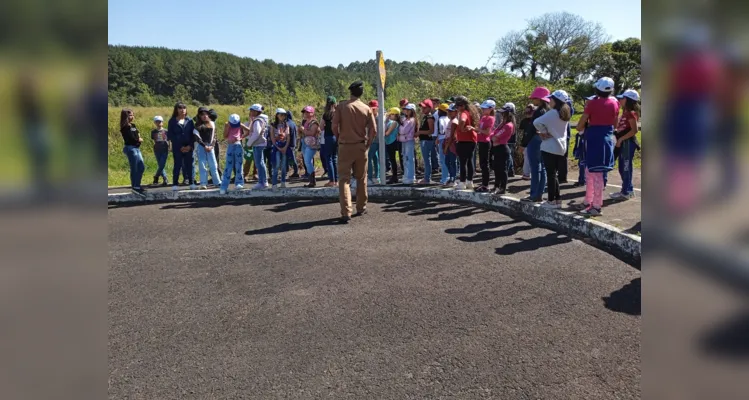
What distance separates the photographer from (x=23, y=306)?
0.70m

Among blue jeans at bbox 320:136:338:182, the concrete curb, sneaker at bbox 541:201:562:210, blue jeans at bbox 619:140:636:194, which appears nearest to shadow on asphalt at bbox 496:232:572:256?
the concrete curb

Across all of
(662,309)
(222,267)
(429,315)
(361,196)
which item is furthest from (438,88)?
(662,309)

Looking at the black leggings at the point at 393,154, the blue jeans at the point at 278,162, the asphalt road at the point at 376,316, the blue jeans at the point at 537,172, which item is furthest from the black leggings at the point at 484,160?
the blue jeans at the point at 278,162

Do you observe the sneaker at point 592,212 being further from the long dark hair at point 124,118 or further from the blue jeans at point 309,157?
the long dark hair at point 124,118

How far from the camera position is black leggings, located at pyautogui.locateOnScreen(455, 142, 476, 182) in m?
8.39

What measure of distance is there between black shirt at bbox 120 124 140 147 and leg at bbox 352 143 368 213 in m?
4.67

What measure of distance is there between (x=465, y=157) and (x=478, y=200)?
0.82 meters

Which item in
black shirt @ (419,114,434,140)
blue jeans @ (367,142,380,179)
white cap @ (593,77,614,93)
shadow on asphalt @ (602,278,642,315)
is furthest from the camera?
blue jeans @ (367,142,380,179)

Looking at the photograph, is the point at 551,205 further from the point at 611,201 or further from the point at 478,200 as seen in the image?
the point at 478,200

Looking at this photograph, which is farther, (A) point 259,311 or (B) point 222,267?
(B) point 222,267

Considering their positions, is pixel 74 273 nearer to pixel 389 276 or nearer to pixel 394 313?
pixel 394 313

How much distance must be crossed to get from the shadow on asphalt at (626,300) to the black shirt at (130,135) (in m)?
8.66

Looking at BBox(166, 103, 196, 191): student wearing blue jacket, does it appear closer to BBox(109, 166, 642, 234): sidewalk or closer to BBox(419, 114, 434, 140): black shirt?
BBox(109, 166, 642, 234): sidewalk

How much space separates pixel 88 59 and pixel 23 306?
371 mm
